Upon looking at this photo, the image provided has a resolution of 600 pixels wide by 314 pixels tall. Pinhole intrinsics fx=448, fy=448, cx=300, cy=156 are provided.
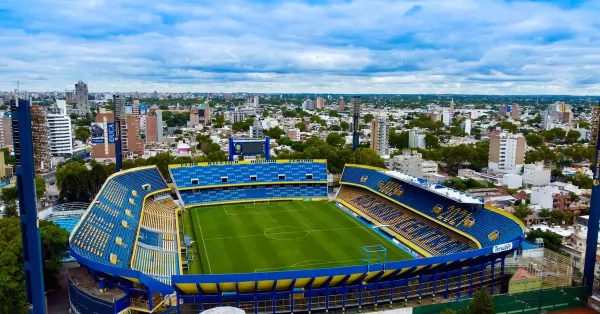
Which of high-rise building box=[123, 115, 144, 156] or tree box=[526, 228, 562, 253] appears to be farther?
high-rise building box=[123, 115, 144, 156]

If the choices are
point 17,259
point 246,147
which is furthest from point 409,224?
point 17,259

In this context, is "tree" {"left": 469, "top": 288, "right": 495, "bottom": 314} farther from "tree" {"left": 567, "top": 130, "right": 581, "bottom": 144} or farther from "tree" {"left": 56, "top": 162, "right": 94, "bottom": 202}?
"tree" {"left": 567, "top": 130, "right": 581, "bottom": 144}

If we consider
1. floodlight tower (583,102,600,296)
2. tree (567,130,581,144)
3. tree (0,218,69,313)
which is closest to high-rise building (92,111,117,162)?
tree (0,218,69,313)

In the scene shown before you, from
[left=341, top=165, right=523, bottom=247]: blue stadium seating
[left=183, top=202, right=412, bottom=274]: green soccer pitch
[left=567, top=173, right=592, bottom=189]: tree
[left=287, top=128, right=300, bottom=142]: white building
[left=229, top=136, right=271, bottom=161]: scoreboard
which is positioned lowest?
[left=183, top=202, right=412, bottom=274]: green soccer pitch

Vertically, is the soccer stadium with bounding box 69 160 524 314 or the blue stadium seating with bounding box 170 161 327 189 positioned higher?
the blue stadium seating with bounding box 170 161 327 189

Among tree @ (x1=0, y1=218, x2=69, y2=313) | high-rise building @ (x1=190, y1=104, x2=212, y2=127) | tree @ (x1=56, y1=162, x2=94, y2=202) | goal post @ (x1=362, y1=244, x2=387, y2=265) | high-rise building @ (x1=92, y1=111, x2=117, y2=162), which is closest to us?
tree @ (x1=0, y1=218, x2=69, y2=313)

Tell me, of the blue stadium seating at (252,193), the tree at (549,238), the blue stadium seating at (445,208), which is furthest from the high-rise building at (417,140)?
the tree at (549,238)
